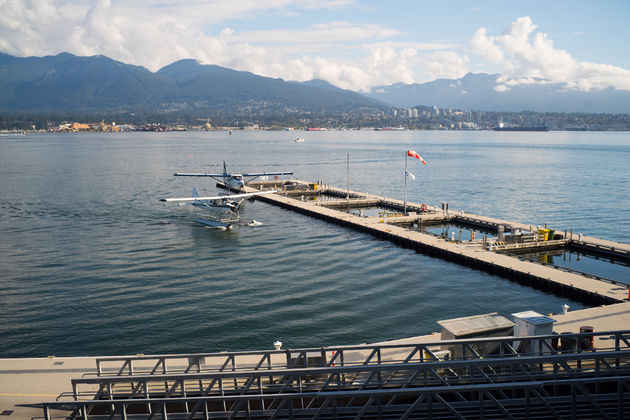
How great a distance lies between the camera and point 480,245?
40281 millimetres

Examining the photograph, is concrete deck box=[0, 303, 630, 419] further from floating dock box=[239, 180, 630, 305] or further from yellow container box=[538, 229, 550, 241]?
yellow container box=[538, 229, 550, 241]

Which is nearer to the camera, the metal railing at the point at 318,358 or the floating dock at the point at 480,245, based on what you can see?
the metal railing at the point at 318,358

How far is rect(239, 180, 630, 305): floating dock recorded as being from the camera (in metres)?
29.6

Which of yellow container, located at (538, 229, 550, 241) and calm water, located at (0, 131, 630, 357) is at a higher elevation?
yellow container, located at (538, 229, 550, 241)

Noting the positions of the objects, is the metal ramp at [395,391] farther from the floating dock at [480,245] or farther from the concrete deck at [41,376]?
the floating dock at [480,245]

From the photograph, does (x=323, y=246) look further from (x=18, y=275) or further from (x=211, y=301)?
(x=18, y=275)

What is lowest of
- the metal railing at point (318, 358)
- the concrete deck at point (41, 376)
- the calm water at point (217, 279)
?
the calm water at point (217, 279)

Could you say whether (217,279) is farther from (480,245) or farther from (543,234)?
(543,234)

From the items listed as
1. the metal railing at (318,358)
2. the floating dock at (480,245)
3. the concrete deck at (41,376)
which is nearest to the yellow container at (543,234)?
the floating dock at (480,245)

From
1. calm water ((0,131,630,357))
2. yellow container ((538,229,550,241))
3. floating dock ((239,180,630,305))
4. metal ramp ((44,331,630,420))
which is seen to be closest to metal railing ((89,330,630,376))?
metal ramp ((44,331,630,420))

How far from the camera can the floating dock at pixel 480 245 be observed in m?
29.6

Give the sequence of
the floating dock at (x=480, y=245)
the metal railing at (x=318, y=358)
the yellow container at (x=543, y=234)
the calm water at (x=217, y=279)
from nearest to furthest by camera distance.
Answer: the metal railing at (x=318, y=358)
the calm water at (x=217, y=279)
the floating dock at (x=480, y=245)
the yellow container at (x=543, y=234)

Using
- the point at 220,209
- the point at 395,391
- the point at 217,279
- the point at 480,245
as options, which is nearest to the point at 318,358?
the point at 395,391

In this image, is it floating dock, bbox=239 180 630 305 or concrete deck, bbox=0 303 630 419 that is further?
floating dock, bbox=239 180 630 305
